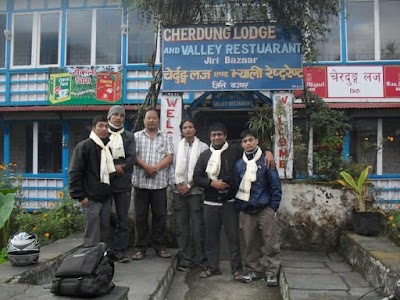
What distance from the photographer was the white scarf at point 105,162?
15.0ft

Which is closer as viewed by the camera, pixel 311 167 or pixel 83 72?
pixel 311 167

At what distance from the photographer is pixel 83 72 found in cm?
1230

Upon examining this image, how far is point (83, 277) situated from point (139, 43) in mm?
10423

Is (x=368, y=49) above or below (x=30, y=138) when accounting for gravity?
above

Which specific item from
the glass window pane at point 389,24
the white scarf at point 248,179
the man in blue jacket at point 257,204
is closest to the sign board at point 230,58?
the man in blue jacket at point 257,204

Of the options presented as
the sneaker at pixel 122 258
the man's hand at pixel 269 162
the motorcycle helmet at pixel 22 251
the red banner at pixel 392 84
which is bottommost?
the sneaker at pixel 122 258

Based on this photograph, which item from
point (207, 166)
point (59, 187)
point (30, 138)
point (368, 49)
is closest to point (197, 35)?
point (207, 166)

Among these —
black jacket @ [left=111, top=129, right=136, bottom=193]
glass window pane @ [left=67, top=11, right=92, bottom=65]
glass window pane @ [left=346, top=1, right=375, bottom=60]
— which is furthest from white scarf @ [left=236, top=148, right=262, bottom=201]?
glass window pane @ [left=67, top=11, right=92, bottom=65]

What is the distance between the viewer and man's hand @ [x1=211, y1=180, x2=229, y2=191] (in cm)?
475

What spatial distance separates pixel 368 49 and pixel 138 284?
10.1 metres

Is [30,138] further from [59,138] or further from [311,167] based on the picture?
[311,167]

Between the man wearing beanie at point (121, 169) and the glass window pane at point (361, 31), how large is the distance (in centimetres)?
877

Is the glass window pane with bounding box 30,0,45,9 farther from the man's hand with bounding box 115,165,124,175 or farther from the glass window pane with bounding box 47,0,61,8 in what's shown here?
the man's hand with bounding box 115,165,124,175

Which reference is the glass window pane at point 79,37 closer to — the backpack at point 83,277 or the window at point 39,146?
the window at point 39,146
